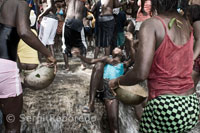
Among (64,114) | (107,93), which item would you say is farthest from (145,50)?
(64,114)

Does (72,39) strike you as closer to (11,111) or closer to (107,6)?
(107,6)

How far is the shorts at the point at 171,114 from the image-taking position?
1.53 metres

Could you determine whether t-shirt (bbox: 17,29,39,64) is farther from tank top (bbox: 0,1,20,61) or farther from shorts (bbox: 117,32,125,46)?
shorts (bbox: 117,32,125,46)

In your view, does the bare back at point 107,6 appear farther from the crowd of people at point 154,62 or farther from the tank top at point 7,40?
the tank top at point 7,40

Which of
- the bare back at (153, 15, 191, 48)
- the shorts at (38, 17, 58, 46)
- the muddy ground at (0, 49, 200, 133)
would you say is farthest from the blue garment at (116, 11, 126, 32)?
the bare back at (153, 15, 191, 48)

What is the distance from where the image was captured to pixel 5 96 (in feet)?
6.35

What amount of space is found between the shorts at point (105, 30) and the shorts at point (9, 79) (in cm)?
362

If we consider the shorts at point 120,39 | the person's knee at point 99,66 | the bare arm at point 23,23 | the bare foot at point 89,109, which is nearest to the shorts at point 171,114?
the bare arm at point 23,23

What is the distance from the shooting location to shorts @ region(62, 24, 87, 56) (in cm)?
496

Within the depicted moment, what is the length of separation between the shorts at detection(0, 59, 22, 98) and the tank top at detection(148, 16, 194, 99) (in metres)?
1.26

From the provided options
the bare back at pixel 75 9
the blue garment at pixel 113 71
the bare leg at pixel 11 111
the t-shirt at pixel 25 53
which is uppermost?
the bare back at pixel 75 9

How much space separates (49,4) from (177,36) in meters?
3.86

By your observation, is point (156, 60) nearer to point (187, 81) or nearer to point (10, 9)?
point (187, 81)

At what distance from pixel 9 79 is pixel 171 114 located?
1.45m
